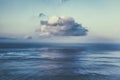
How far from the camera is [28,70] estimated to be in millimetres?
9070

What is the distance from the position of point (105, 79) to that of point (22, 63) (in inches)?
110

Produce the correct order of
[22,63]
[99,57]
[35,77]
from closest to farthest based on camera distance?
[35,77]
[22,63]
[99,57]

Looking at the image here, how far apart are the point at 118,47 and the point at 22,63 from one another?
10.2 ft

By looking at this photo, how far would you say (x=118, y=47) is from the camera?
933cm

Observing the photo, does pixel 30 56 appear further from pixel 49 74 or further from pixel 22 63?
pixel 49 74

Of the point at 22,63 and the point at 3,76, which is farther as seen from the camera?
the point at 22,63

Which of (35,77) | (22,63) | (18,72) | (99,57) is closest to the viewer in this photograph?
(35,77)

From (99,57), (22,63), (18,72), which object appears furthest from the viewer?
(99,57)

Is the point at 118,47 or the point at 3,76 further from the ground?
the point at 118,47

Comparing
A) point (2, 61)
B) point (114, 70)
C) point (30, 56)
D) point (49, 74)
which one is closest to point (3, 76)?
point (2, 61)

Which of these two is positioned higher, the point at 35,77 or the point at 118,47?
the point at 118,47

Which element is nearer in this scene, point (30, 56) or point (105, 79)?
point (105, 79)

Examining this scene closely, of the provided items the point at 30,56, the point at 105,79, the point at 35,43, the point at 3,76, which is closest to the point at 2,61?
the point at 3,76

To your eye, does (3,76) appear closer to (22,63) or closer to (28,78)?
(28,78)
